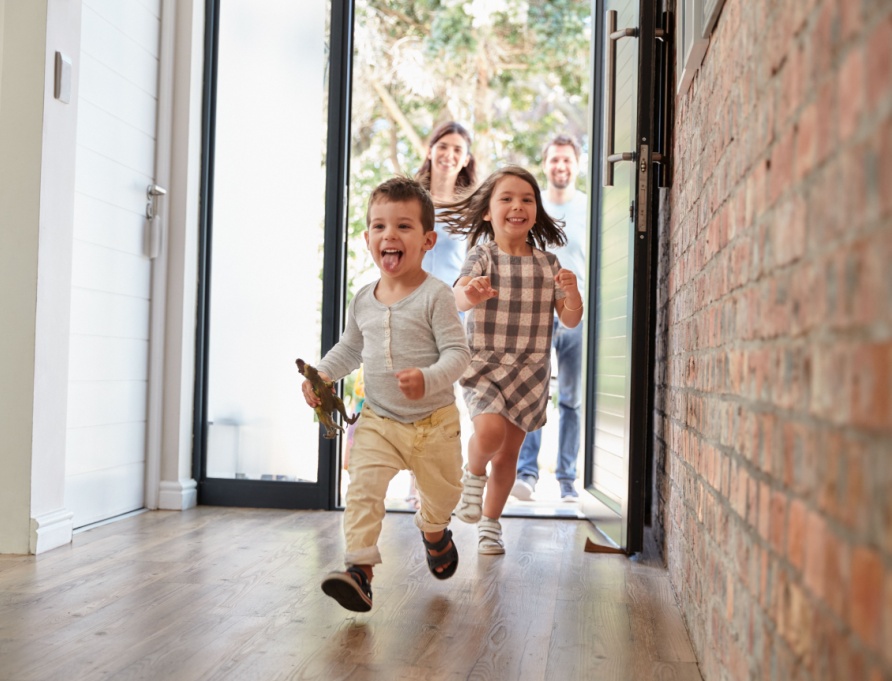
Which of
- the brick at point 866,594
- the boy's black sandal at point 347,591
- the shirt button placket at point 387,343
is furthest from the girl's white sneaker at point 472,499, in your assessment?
the brick at point 866,594

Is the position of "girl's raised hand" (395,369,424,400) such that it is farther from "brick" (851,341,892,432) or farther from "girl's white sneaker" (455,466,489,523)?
"brick" (851,341,892,432)

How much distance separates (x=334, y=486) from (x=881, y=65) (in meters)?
3.22

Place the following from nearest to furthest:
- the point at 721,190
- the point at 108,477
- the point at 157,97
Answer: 1. the point at 721,190
2. the point at 108,477
3. the point at 157,97

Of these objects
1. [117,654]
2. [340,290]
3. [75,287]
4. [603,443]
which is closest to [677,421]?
[603,443]

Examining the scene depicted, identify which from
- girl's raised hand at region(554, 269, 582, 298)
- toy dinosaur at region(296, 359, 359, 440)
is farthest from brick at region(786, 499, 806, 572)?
girl's raised hand at region(554, 269, 582, 298)

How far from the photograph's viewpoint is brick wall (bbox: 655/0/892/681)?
0.76 meters

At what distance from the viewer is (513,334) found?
3.25 meters

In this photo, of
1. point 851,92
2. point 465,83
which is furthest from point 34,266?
point 465,83

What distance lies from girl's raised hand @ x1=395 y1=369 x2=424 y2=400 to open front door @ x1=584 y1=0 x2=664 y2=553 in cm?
98

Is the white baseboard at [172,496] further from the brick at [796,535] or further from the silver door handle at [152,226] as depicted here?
the brick at [796,535]

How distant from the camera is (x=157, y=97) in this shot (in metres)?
3.75

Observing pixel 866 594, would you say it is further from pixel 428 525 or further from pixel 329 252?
pixel 329 252

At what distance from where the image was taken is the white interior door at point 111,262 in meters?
3.18

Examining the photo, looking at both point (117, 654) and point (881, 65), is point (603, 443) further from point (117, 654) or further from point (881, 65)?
point (881, 65)
